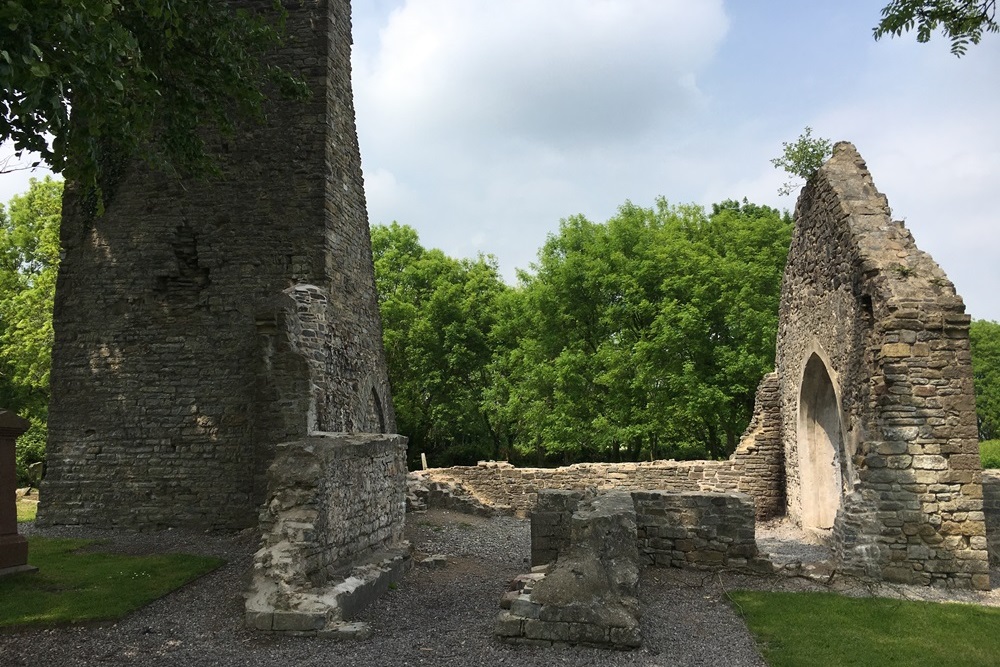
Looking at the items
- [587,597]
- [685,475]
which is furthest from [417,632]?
[685,475]

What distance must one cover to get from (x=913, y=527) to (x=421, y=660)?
668 cm

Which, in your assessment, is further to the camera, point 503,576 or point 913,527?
point 503,576

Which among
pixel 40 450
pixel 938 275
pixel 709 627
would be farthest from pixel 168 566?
pixel 40 450

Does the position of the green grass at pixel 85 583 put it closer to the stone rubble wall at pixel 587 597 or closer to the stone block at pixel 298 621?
the stone block at pixel 298 621

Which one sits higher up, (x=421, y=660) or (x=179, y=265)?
(x=179, y=265)

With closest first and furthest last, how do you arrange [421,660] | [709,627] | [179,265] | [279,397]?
[421,660] < [709,627] < [279,397] < [179,265]

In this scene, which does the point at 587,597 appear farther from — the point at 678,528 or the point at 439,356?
the point at 439,356

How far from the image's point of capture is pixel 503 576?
32.2 ft

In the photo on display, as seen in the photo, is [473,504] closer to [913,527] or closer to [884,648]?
[913,527]

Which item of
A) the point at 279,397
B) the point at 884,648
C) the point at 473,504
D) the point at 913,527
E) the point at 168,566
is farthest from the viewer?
the point at 473,504

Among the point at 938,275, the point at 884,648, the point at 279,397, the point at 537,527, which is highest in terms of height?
the point at 938,275

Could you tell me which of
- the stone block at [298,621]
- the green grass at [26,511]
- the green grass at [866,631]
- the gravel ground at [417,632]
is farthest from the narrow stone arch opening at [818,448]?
the green grass at [26,511]

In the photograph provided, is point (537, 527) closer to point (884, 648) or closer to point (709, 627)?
point (709, 627)

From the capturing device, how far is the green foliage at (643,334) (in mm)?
22328
